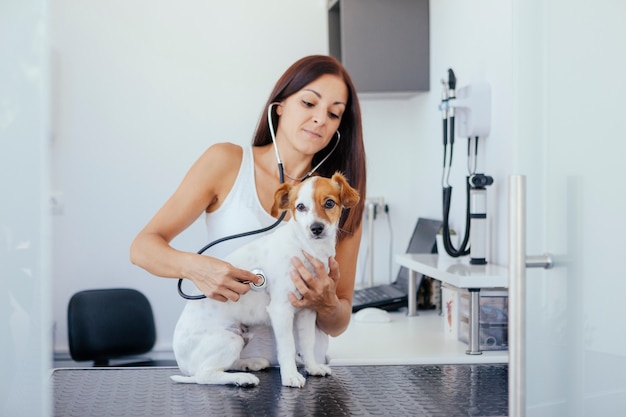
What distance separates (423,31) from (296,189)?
2215mm

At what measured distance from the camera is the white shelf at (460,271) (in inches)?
90.0

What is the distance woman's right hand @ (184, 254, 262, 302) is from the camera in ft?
5.05

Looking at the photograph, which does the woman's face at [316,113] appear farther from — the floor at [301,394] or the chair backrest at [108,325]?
the chair backrest at [108,325]

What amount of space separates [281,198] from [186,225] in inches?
11.4

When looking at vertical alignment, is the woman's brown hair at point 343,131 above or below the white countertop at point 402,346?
above

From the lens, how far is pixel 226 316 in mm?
1594

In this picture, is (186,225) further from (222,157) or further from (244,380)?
(244,380)

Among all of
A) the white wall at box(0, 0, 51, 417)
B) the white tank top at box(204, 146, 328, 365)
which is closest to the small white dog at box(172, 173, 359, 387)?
the white tank top at box(204, 146, 328, 365)

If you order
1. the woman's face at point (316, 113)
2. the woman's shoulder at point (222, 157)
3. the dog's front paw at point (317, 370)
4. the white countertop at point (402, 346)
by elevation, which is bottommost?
the white countertop at point (402, 346)

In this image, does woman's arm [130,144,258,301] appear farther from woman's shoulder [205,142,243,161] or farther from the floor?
the floor

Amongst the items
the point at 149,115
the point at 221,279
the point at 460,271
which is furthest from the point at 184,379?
the point at 149,115

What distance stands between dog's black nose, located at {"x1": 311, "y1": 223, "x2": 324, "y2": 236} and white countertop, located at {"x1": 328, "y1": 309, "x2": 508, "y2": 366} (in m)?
0.55

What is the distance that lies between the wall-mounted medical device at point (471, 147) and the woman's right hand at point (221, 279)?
4.16 feet

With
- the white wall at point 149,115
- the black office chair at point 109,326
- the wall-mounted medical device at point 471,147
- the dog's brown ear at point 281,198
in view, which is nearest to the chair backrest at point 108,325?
the black office chair at point 109,326
